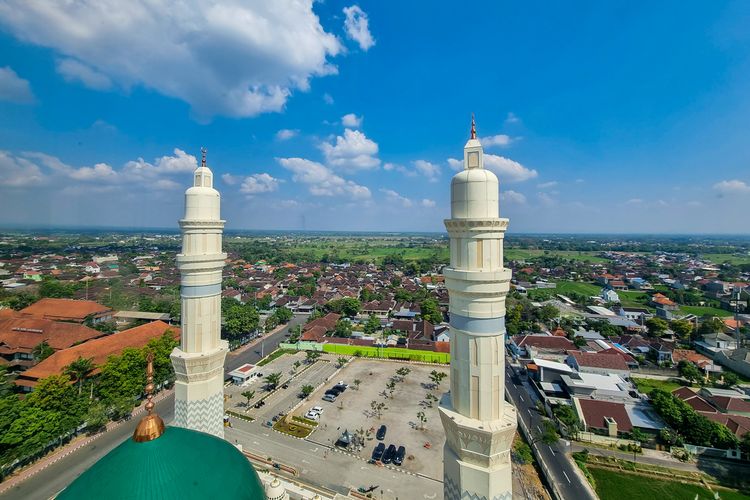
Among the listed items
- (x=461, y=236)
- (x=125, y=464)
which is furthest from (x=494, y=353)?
(x=125, y=464)

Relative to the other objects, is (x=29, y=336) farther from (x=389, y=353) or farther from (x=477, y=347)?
(x=477, y=347)

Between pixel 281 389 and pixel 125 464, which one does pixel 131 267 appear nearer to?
pixel 281 389

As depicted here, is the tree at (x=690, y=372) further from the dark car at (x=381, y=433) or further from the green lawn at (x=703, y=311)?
the green lawn at (x=703, y=311)

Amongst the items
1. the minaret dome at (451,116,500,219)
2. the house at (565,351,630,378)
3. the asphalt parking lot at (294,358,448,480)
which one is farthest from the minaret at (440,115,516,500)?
the house at (565,351,630,378)

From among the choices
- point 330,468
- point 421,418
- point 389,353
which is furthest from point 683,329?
point 330,468

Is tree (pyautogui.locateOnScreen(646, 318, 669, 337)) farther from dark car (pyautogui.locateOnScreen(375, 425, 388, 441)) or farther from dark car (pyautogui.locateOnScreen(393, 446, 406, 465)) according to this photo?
dark car (pyautogui.locateOnScreen(393, 446, 406, 465))

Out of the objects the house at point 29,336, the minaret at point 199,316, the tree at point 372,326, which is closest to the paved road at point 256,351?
the tree at point 372,326

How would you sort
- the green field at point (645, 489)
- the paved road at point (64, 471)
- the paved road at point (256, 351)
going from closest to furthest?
1. the paved road at point (64, 471)
2. the green field at point (645, 489)
3. the paved road at point (256, 351)
